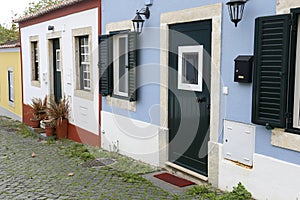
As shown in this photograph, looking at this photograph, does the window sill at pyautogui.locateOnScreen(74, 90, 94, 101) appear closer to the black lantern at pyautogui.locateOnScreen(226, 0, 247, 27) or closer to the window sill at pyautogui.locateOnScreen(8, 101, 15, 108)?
the black lantern at pyautogui.locateOnScreen(226, 0, 247, 27)

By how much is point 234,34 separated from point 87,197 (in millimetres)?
3292

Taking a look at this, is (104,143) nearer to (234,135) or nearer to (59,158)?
(59,158)

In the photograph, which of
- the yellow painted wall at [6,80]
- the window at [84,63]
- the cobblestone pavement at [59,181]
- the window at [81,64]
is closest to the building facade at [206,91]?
the cobblestone pavement at [59,181]

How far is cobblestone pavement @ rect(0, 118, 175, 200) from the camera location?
570 cm

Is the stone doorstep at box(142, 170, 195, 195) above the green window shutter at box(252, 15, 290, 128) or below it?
below

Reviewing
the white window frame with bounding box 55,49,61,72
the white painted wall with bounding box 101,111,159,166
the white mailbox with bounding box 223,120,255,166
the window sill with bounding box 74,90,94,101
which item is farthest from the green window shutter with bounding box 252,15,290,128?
the white window frame with bounding box 55,49,61,72

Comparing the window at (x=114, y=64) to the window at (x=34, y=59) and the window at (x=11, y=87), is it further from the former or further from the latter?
the window at (x=11, y=87)

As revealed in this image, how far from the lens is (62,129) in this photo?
10.8 metres

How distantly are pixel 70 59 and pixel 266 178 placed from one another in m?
7.22

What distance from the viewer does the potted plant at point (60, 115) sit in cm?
1071

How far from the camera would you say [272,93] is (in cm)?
455

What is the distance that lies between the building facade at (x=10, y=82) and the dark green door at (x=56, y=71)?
12.6ft

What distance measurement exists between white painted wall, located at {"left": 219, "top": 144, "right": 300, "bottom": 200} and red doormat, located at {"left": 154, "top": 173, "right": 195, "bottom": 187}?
82 centimetres

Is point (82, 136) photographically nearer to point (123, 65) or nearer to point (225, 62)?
point (123, 65)
